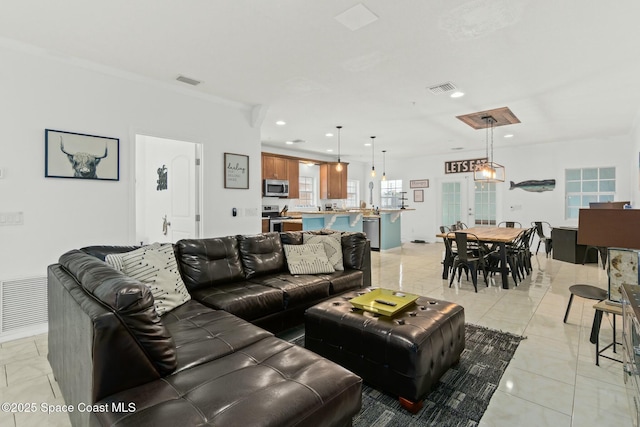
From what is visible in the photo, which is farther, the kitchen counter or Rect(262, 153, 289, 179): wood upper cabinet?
Rect(262, 153, 289, 179): wood upper cabinet

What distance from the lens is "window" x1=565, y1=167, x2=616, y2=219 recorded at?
7.02 m

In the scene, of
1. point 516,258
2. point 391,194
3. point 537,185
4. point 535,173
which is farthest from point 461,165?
point 516,258

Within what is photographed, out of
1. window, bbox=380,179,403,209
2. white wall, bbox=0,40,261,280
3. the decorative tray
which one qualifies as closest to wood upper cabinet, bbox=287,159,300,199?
window, bbox=380,179,403,209

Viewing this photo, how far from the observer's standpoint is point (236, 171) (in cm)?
468

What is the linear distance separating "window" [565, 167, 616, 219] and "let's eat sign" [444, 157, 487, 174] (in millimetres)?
2035

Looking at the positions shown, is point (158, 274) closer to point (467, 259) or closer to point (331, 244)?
point (331, 244)

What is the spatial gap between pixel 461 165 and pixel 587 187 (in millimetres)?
2843

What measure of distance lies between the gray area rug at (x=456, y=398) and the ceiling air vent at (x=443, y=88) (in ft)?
9.63

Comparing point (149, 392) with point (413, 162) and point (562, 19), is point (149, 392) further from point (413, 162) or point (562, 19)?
point (413, 162)

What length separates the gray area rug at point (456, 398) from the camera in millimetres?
1753

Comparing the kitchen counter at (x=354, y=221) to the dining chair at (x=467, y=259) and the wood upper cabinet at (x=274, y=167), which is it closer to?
→ the wood upper cabinet at (x=274, y=167)

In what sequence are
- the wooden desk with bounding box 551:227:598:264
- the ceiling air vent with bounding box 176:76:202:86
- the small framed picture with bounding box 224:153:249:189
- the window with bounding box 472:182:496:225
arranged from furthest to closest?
1. the window with bounding box 472:182:496:225
2. the wooden desk with bounding box 551:227:598:264
3. the small framed picture with bounding box 224:153:249:189
4. the ceiling air vent with bounding box 176:76:202:86

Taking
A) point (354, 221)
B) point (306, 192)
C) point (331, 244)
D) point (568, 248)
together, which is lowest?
point (568, 248)

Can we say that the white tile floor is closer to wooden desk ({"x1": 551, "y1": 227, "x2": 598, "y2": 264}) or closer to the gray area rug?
the gray area rug
